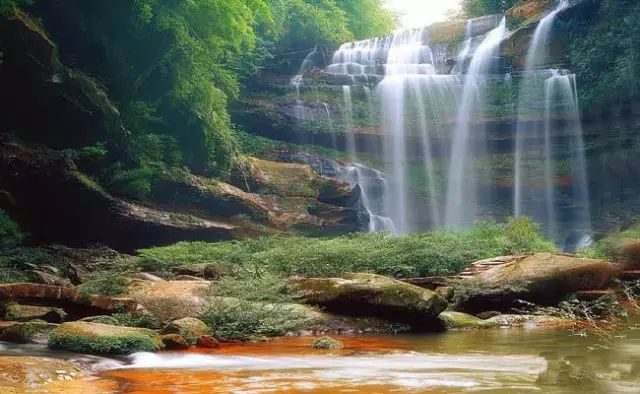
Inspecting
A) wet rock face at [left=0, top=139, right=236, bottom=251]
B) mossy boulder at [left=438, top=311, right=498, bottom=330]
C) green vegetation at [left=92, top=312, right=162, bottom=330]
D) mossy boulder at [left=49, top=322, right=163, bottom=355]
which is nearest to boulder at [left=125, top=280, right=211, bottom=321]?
green vegetation at [left=92, top=312, right=162, bottom=330]

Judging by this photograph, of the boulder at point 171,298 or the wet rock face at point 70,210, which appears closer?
the boulder at point 171,298

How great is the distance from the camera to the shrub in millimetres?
9531

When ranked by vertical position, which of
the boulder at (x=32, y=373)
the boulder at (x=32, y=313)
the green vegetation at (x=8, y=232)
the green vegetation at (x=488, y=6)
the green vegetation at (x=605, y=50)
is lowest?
the boulder at (x=32, y=373)

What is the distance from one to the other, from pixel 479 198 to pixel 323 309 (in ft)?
74.6

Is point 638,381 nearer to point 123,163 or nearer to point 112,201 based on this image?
point 112,201

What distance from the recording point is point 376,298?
1078 centimetres

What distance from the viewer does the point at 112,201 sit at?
17766 mm

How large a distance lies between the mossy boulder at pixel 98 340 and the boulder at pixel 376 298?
12.8ft

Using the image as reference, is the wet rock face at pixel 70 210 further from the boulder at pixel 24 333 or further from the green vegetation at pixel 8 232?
the boulder at pixel 24 333

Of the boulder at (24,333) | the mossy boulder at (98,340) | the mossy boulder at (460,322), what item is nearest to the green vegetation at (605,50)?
the mossy boulder at (460,322)

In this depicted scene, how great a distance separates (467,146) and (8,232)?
23298mm

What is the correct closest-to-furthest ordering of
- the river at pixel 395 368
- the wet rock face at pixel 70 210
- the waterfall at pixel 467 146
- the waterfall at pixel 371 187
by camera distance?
the river at pixel 395 368 < the wet rock face at pixel 70 210 < the waterfall at pixel 371 187 < the waterfall at pixel 467 146

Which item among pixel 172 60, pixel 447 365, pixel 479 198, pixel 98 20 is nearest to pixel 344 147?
pixel 479 198

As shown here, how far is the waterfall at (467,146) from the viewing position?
31672 millimetres
